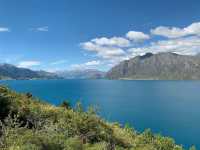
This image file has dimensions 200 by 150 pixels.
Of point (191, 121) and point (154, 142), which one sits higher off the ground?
point (154, 142)

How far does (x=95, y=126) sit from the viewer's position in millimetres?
22344

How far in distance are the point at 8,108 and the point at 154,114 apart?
105510mm

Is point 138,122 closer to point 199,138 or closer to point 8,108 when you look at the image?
point 199,138

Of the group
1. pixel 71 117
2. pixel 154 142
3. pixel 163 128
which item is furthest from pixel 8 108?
pixel 163 128

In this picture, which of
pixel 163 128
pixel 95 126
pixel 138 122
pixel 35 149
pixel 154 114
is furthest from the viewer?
pixel 154 114

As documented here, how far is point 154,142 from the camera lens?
25.5 meters

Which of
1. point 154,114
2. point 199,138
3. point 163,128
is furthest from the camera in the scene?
point 154,114

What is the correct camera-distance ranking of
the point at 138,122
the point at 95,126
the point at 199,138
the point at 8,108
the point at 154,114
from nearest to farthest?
the point at 8,108, the point at 95,126, the point at 199,138, the point at 138,122, the point at 154,114

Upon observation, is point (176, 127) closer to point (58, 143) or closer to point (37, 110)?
point (37, 110)

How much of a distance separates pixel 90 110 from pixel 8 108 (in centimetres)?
659

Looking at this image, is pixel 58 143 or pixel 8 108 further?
pixel 8 108

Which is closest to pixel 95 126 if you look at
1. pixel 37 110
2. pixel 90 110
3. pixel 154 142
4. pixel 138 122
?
pixel 90 110

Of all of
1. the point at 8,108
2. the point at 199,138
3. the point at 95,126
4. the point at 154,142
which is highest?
the point at 8,108

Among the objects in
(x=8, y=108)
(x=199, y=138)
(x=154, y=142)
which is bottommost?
(x=199, y=138)
